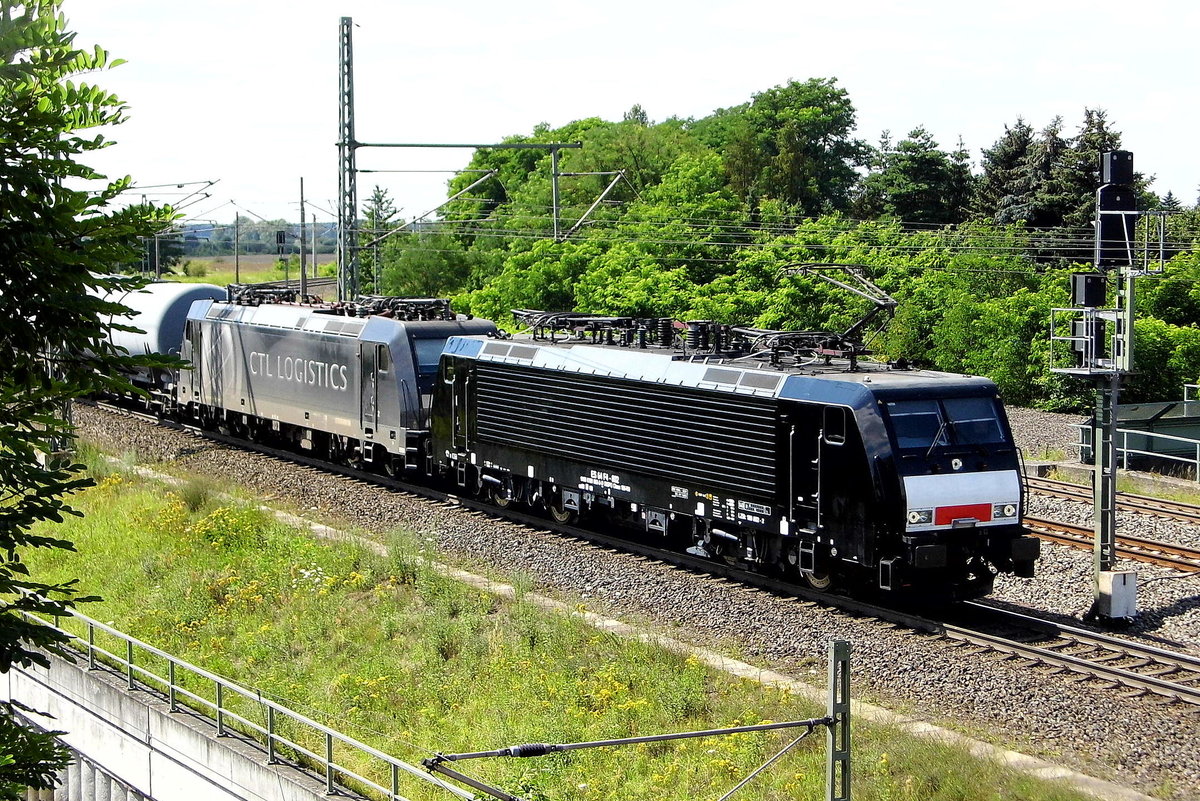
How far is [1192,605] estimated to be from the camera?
17.5 metres

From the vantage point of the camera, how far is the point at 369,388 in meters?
26.4

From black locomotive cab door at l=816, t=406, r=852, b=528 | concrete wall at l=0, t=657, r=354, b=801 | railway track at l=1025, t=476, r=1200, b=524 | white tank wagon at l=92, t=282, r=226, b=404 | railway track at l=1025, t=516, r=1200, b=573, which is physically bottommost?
concrete wall at l=0, t=657, r=354, b=801

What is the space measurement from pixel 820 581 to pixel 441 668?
5.13 metres

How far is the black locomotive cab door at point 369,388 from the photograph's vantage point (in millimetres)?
26188

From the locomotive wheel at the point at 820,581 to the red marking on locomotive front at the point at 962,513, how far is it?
6.50ft

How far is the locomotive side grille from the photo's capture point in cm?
1789

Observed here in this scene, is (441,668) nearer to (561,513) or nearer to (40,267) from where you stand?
(561,513)

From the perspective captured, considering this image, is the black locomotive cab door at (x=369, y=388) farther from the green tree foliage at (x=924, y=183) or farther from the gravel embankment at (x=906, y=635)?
the green tree foliage at (x=924, y=183)

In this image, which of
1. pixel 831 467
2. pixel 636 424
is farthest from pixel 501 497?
pixel 831 467

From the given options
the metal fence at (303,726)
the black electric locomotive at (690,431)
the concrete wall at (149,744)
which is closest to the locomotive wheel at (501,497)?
the black electric locomotive at (690,431)

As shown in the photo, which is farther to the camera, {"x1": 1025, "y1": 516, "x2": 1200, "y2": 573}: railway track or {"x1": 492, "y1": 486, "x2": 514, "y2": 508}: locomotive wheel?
{"x1": 492, "y1": 486, "x2": 514, "y2": 508}: locomotive wheel

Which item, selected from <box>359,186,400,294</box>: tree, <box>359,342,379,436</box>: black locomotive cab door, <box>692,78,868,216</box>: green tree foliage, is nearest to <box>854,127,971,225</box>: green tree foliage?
<box>692,78,868,216</box>: green tree foliage

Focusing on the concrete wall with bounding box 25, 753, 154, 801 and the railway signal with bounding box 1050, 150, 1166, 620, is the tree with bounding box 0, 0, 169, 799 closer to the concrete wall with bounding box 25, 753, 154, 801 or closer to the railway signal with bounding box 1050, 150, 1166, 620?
the concrete wall with bounding box 25, 753, 154, 801

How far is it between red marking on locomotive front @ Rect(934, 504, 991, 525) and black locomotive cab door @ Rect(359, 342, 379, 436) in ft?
43.1
